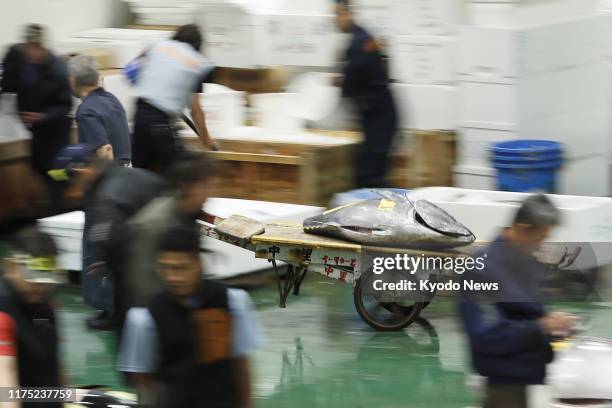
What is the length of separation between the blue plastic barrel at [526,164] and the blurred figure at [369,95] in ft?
3.12

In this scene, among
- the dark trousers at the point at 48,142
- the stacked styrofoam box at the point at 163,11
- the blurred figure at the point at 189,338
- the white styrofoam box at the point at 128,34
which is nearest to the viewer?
the blurred figure at the point at 189,338

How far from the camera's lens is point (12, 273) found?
495cm

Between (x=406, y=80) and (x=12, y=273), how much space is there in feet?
24.1

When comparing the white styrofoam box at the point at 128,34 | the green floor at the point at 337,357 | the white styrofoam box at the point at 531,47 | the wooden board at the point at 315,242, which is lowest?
the green floor at the point at 337,357

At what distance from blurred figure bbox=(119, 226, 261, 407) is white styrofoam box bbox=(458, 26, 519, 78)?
6.76 m

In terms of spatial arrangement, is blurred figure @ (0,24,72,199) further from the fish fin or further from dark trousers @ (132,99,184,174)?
the fish fin

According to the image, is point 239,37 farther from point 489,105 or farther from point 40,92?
point 489,105

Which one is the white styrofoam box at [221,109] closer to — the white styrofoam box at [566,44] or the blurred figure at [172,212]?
the white styrofoam box at [566,44]

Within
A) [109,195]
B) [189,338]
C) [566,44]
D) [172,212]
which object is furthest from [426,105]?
[189,338]

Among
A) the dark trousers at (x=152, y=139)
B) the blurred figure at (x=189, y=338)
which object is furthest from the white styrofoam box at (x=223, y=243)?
the blurred figure at (x=189, y=338)

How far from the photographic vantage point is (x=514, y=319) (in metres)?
5.27

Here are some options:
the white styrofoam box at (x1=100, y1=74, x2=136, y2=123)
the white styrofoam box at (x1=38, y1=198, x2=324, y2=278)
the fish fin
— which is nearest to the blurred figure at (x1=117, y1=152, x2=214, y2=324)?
the fish fin

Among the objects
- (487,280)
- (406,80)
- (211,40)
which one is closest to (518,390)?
(487,280)

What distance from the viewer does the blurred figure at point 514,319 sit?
17.0ft
